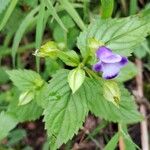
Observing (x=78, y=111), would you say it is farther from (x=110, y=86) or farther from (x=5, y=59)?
(x=5, y=59)

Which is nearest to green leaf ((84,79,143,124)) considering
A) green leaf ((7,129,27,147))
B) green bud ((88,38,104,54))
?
green bud ((88,38,104,54))

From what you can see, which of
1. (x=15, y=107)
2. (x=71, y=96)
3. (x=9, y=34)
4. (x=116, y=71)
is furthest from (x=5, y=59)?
(x=116, y=71)

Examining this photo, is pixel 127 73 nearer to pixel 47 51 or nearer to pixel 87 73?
pixel 87 73

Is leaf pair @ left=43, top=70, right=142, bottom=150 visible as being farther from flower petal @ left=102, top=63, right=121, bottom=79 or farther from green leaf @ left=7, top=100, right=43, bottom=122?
green leaf @ left=7, top=100, right=43, bottom=122

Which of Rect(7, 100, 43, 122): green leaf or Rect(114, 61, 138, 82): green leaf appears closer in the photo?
Rect(7, 100, 43, 122): green leaf

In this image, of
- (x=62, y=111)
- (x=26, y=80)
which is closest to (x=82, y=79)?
(x=62, y=111)

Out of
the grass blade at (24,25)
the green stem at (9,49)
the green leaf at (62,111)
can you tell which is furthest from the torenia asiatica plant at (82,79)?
the green stem at (9,49)
